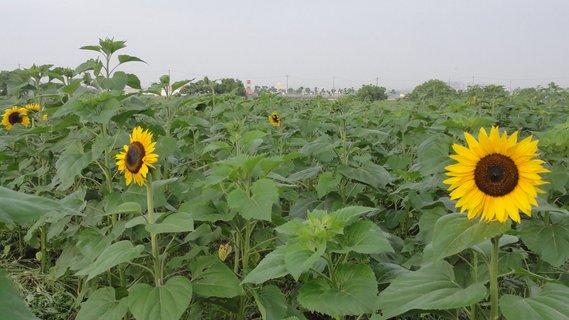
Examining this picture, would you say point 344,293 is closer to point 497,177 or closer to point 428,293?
point 428,293

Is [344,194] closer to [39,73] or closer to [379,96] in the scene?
[39,73]

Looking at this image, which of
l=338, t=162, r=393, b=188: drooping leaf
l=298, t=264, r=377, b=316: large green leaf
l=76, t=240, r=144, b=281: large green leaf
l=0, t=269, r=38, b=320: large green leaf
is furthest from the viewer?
l=338, t=162, r=393, b=188: drooping leaf

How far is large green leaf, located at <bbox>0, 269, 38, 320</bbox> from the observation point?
774mm

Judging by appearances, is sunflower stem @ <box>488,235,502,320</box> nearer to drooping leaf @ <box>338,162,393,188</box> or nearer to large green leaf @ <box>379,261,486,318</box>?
large green leaf @ <box>379,261,486,318</box>

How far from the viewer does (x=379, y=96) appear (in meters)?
26.4

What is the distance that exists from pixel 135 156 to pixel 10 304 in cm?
136

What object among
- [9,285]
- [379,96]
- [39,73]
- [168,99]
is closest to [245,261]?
[9,285]

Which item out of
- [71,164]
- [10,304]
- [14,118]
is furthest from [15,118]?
[10,304]

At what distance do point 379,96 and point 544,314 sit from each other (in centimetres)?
2583

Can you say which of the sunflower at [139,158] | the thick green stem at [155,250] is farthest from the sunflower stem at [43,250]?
the thick green stem at [155,250]

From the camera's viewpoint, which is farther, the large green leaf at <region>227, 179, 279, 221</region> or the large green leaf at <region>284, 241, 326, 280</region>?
the large green leaf at <region>227, 179, 279, 221</region>

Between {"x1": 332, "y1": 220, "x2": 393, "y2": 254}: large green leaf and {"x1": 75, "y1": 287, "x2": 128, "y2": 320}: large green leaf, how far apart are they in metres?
0.87

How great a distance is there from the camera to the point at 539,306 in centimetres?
125

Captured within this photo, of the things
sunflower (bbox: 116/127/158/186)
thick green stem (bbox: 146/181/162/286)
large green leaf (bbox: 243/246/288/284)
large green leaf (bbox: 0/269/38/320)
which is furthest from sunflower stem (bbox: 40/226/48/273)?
large green leaf (bbox: 0/269/38/320)
